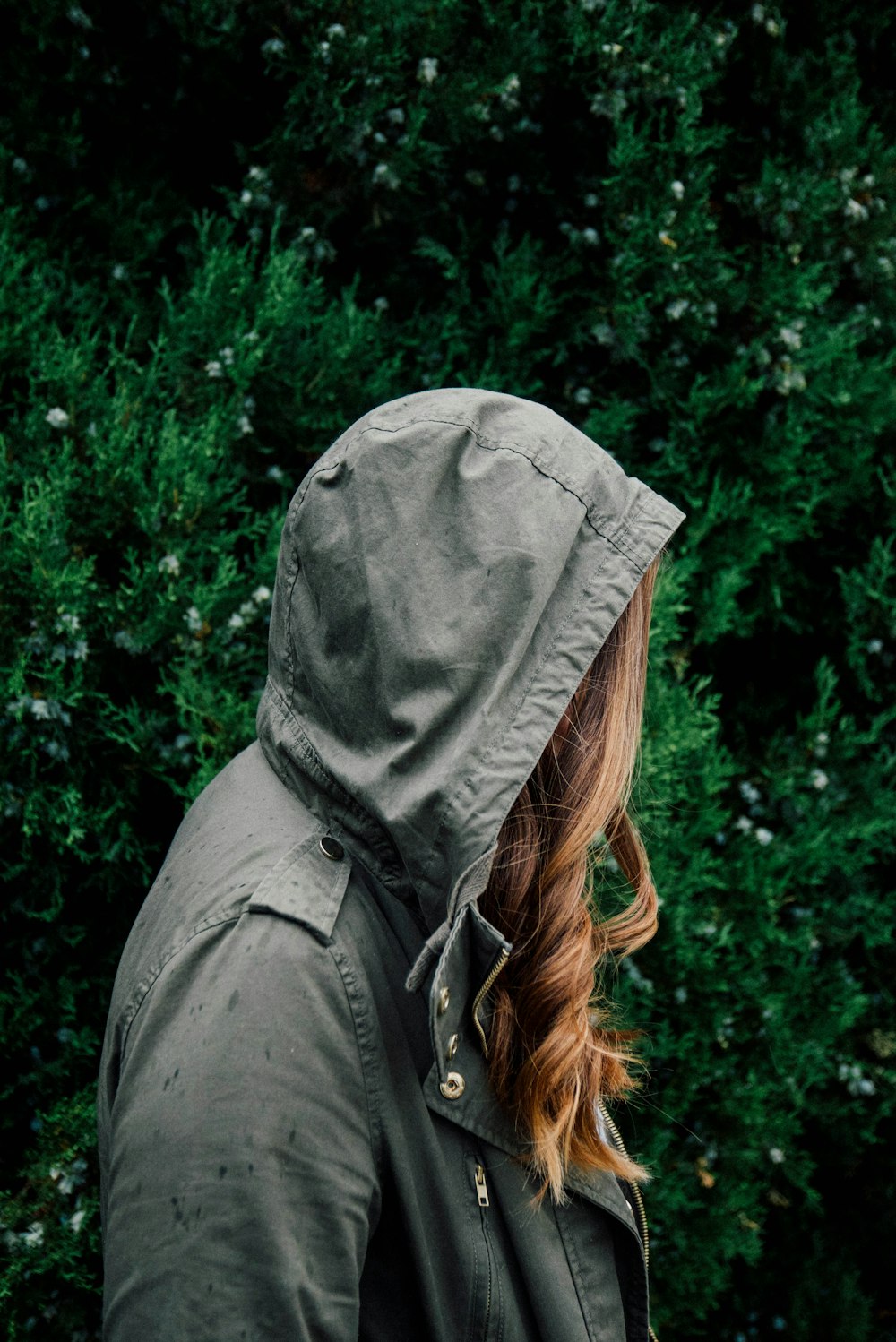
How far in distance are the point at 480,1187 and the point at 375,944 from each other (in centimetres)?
34

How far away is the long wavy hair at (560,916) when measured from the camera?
1.33 metres

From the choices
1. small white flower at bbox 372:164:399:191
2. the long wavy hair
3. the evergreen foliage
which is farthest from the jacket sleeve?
small white flower at bbox 372:164:399:191

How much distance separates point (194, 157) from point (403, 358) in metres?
0.99

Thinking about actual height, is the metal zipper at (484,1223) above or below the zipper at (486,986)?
below

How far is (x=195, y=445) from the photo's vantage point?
8.20 feet

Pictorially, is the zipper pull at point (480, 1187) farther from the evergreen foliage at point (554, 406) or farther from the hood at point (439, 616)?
the evergreen foliage at point (554, 406)

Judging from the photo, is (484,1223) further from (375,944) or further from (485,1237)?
(375,944)

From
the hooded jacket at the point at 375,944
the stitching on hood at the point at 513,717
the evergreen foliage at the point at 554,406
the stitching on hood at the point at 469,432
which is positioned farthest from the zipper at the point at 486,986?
the evergreen foliage at the point at 554,406

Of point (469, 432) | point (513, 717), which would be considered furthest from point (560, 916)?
point (469, 432)

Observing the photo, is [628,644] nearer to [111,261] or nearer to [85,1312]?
[85,1312]

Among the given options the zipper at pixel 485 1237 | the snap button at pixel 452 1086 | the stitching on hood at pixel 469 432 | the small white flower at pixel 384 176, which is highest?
the small white flower at pixel 384 176

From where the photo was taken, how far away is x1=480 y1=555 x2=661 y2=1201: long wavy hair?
133 cm

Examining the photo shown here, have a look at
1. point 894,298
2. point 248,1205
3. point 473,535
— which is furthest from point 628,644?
point 894,298

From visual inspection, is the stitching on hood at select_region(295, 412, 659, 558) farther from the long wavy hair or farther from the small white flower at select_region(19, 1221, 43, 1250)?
the small white flower at select_region(19, 1221, 43, 1250)
